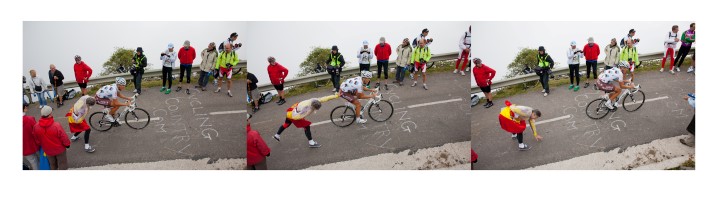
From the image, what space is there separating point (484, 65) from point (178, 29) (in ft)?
Answer: 15.9

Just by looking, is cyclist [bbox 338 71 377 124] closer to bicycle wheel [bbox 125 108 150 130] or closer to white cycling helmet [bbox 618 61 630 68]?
bicycle wheel [bbox 125 108 150 130]

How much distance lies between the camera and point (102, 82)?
8477 mm

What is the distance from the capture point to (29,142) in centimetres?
826

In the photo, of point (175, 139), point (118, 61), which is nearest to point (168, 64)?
point (118, 61)

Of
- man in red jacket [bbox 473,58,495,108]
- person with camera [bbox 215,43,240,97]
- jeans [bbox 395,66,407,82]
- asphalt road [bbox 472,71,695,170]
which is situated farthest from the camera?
jeans [bbox 395,66,407,82]

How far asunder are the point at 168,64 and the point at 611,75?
7195 mm

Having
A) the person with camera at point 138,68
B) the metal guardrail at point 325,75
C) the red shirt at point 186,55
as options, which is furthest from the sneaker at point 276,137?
the person with camera at point 138,68

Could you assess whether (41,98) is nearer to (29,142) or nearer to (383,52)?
(29,142)

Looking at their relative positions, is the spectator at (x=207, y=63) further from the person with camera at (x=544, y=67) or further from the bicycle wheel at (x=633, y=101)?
the bicycle wheel at (x=633, y=101)

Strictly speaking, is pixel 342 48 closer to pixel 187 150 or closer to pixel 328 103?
pixel 328 103

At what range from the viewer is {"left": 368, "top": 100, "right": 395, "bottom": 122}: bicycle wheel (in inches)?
333

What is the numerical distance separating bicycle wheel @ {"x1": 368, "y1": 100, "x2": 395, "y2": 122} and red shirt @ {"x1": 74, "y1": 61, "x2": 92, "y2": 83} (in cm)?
457

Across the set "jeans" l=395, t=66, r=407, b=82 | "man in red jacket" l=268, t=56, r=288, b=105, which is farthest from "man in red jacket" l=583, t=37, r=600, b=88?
"man in red jacket" l=268, t=56, r=288, b=105

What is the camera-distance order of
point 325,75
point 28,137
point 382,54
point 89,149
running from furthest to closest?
point 325,75 < point 382,54 < point 89,149 < point 28,137
